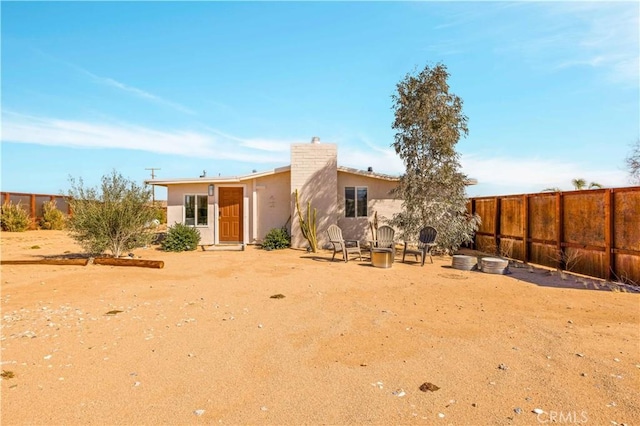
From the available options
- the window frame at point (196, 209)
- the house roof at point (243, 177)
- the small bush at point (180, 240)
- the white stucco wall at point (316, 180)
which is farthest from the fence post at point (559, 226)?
the window frame at point (196, 209)

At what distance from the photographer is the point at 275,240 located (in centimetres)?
1339

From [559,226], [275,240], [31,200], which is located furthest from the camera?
[31,200]

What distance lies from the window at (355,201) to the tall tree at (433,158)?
2.02m

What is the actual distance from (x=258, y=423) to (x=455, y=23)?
25.8ft

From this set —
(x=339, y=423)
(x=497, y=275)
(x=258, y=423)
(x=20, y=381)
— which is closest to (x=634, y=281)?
(x=497, y=275)

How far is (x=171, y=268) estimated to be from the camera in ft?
29.8

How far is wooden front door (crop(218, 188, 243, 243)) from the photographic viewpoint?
14.5m

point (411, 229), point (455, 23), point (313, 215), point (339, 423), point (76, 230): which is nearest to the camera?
point (339, 423)

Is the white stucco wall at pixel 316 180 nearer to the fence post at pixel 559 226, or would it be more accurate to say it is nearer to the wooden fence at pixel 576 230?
the wooden fence at pixel 576 230

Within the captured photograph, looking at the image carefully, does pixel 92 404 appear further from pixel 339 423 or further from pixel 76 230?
pixel 76 230

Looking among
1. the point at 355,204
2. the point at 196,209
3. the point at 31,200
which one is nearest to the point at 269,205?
the point at 196,209

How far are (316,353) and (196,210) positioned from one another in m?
11.7

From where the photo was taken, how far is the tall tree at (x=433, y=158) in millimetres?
11961

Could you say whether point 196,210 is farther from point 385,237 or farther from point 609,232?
point 609,232
